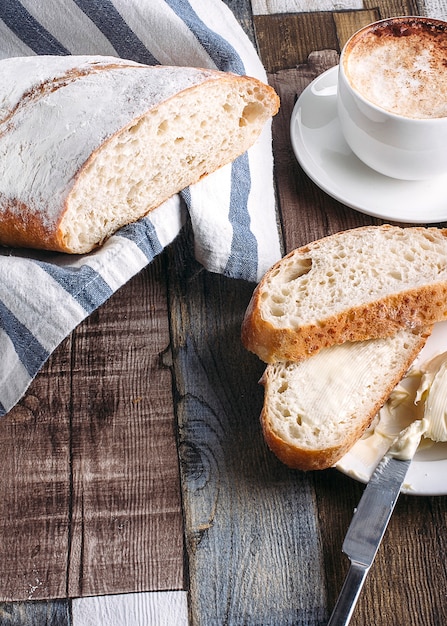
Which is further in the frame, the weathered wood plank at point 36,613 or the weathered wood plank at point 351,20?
the weathered wood plank at point 351,20

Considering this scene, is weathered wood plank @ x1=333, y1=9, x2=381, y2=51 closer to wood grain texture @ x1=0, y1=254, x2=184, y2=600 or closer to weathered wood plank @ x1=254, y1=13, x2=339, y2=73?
weathered wood plank @ x1=254, y1=13, x2=339, y2=73

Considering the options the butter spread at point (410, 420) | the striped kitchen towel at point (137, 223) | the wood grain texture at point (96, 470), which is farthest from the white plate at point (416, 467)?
the striped kitchen towel at point (137, 223)

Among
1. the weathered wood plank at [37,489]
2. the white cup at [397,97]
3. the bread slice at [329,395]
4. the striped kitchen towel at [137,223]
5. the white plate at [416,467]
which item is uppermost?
the striped kitchen towel at [137,223]

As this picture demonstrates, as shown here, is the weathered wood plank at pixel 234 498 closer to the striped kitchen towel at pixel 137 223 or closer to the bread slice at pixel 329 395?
the bread slice at pixel 329 395

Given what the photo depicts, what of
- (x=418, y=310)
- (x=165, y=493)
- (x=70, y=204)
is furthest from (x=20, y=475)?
(x=418, y=310)

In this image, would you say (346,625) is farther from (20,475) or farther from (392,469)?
(20,475)

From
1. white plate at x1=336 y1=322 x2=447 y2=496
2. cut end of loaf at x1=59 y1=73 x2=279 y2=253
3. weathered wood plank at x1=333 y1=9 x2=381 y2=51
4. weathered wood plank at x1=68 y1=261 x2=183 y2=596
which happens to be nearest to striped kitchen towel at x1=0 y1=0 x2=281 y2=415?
cut end of loaf at x1=59 y1=73 x2=279 y2=253

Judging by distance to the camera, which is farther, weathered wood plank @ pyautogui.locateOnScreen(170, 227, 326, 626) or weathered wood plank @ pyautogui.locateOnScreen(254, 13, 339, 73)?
weathered wood plank @ pyautogui.locateOnScreen(254, 13, 339, 73)
